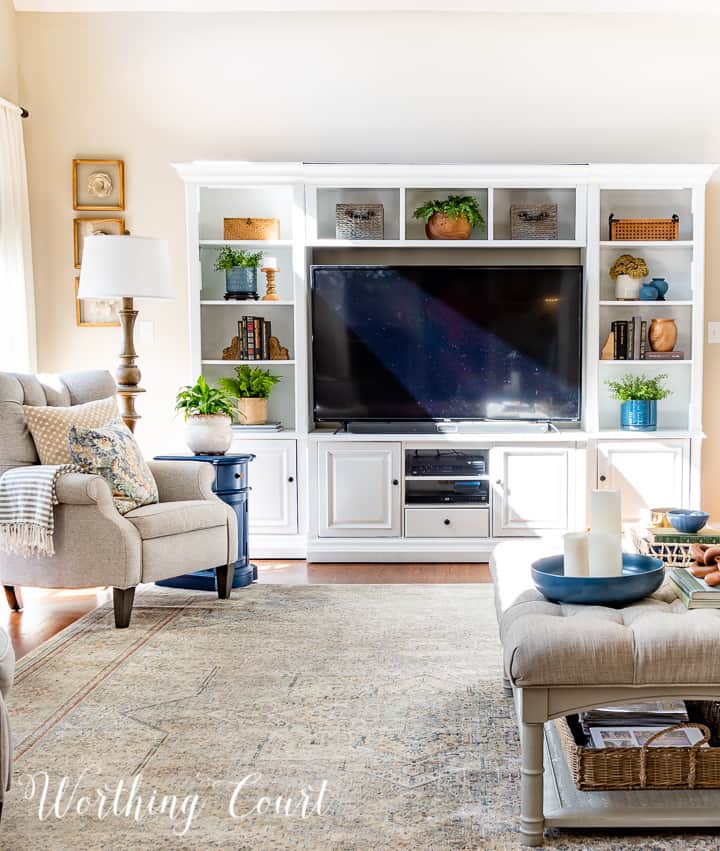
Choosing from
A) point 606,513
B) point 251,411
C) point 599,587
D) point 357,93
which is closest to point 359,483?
point 251,411

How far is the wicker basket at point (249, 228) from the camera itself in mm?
4918

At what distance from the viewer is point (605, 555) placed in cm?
218

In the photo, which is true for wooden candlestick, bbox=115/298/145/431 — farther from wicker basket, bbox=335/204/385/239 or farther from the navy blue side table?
wicker basket, bbox=335/204/385/239

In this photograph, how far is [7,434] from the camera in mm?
3645

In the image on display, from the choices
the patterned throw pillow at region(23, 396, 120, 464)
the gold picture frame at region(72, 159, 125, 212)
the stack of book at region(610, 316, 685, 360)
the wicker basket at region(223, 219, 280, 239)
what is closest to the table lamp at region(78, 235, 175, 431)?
the patterned throw pillow at region(23, 396, 120, 464)

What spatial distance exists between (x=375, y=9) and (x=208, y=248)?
1657mm

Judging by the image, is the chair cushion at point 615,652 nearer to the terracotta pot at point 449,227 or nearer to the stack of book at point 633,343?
the stack of book at point 633,343

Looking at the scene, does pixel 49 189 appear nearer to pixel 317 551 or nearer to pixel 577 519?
pixel 317 551

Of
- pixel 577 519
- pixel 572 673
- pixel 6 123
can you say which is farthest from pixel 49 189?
pixel 572 673

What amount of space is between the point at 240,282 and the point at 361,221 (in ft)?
2.48

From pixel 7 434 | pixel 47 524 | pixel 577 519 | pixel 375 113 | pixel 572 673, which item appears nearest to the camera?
pixel 572 673

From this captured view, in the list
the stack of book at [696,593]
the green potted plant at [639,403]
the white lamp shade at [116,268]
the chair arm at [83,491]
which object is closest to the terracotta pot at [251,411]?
the white lamp shade at [116,268]

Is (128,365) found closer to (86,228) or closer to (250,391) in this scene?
(250,391)

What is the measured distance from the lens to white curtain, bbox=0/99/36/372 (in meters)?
4.79
